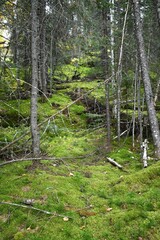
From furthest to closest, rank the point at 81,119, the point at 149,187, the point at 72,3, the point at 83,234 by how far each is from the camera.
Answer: the point at 81,119 < the point at 72,3 < the point at 149,187 < the point at 83,234

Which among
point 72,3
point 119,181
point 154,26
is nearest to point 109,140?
point 119,181

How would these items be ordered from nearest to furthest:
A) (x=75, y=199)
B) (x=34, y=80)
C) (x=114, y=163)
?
(x=75, y=199), (x=34, y=80), (x=114, y=163)

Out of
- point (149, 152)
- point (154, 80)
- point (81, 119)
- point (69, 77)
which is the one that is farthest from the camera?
point (69, 77)

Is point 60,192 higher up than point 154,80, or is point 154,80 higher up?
point 154,80

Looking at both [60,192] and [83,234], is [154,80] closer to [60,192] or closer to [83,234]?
[60,192]

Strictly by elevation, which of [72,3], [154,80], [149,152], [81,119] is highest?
[72,3]

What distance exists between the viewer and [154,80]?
17.6 metres

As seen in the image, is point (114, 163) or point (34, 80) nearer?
point (34, 80)

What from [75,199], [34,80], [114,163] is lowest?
[114,163]

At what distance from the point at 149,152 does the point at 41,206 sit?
6.45 meters

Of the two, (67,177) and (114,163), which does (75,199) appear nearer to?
(67,177)

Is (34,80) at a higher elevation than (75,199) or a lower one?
higher

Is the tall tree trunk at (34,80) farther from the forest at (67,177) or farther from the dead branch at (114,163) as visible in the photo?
the dead branch at (114,163)

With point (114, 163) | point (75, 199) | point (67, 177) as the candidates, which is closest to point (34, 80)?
point (67, 177)
